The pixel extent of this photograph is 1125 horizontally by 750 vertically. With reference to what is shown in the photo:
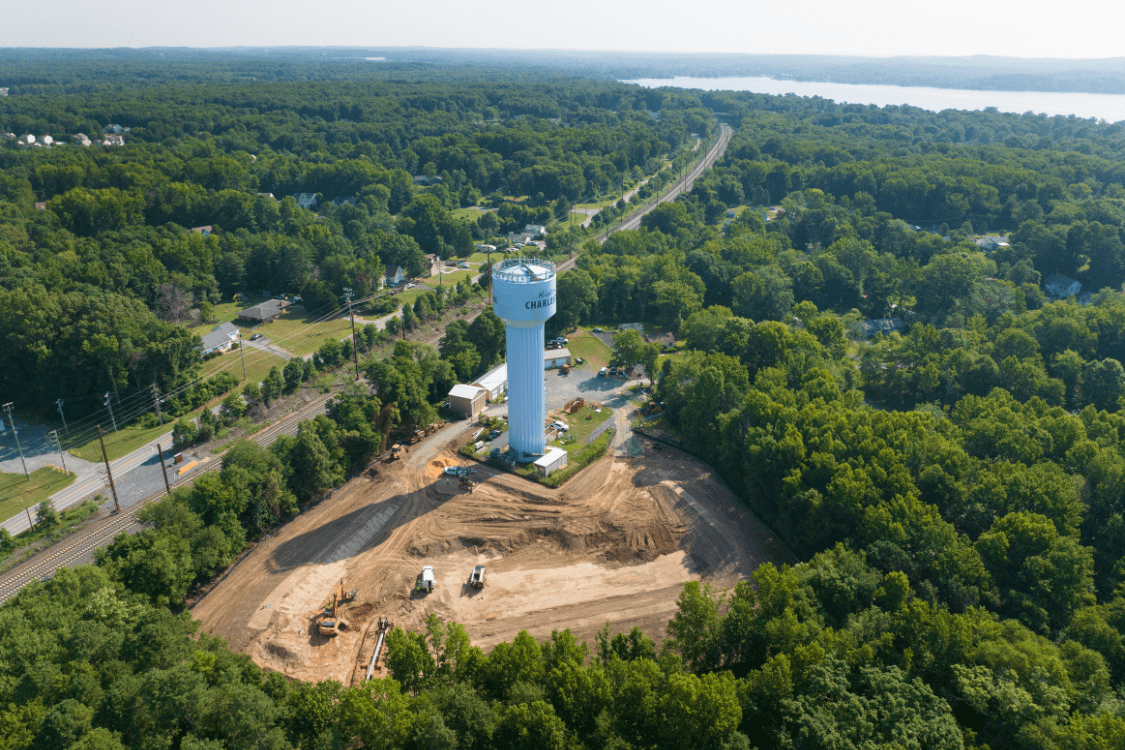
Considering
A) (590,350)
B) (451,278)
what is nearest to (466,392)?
(590,350)

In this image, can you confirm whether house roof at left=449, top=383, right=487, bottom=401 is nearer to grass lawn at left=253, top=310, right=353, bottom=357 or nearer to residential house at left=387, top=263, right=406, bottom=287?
grass lawn at left=253, top=310, right=353, bottom=357

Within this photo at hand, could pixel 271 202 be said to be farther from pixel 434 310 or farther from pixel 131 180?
pixel 434 310

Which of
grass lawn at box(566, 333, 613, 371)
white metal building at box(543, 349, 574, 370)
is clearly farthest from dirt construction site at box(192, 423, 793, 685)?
grass lawn at box(566, 333, 613, 371)

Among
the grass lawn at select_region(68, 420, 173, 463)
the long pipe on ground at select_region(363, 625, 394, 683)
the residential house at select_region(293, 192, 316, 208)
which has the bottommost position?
the long pipe on ground at select_region(363, 625, 394, 683)

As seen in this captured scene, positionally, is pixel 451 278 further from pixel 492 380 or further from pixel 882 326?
pixel 882 326

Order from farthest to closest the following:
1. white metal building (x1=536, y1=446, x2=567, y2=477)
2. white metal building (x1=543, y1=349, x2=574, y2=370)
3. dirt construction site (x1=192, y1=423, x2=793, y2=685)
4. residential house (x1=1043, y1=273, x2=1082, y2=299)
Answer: residential house (x1=1043, y1=273, x2=1082, y2=299) → white metal building (x1=543, y1=349, x2=574, y2=370) → white metal building (x1=536, y1=446, x2=567, y2=477) → dirt construction site (x1=192, y1=423, x2=793, y2=685)

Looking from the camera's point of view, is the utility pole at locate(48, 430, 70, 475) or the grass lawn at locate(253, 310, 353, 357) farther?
the grass lawn at locate(253, 310, 353, 357)

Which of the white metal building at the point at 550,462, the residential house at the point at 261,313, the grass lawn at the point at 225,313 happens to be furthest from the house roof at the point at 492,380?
the grass lawn at the point at 225,313

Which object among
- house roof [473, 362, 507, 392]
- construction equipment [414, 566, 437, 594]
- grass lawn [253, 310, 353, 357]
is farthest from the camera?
grass lawn [253, 310, 353, 357]
